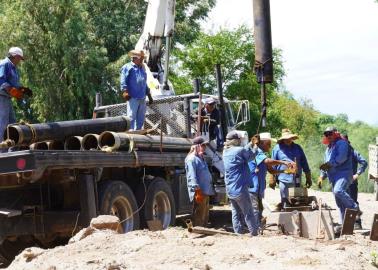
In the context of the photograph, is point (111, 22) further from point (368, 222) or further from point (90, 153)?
point (90, 153)

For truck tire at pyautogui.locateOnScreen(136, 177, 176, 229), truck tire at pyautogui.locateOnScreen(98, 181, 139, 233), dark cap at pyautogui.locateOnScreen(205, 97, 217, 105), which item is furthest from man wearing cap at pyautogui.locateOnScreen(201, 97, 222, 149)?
truck tire at pyautogui.locateOnScreen(98, 181, 139, 233)

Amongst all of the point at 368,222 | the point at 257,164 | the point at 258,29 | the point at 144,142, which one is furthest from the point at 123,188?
the point at 368,222

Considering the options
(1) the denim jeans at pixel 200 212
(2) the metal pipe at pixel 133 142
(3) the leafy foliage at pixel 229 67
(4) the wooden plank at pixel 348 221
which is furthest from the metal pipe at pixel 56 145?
(3) the leafy foliage at pixel 229 67

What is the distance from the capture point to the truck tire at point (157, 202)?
36.8ft

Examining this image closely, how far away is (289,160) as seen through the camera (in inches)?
455

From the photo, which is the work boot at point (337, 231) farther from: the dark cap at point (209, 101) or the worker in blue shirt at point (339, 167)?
the dark cap at point (209, 101)

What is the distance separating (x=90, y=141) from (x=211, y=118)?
4.44m

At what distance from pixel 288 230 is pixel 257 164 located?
1.27m

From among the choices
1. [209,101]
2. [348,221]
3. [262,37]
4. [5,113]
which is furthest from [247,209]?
[209,101]

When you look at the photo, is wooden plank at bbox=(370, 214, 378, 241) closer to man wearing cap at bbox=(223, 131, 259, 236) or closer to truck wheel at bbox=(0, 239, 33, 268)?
man wearing cap at bbox=(223, 131, 259, 236)

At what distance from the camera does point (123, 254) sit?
7.27 m

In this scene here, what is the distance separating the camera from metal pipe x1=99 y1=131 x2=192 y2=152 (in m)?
10.1

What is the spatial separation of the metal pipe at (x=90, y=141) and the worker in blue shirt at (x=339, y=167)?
12.2 ft

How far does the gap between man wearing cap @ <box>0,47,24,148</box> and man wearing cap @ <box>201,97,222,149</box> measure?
448 cm
